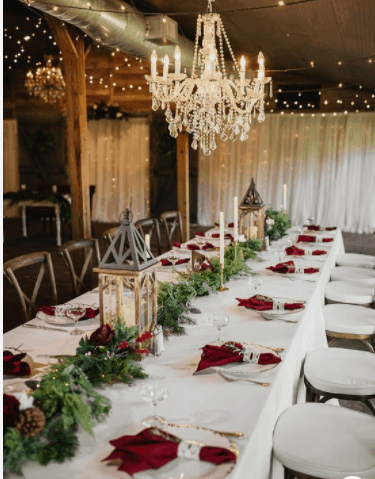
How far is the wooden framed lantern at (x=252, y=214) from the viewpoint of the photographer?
14.3 ft

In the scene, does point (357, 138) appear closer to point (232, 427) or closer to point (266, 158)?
point (266, 158)

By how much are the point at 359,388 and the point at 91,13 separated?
3.40m

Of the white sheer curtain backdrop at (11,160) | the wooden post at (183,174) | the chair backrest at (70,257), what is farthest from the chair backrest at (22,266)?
the white sheer curtain backdrop at (11,160)

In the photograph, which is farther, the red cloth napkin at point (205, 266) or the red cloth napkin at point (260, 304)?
the red cloth napkin at point (205, 266)

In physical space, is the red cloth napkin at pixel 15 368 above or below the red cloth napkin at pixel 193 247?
below

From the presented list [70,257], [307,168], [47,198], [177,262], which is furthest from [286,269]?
[307,168]

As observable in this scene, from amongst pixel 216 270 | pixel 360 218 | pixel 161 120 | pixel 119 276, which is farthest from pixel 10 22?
pixel 119 276

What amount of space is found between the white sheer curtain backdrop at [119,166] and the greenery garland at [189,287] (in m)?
7.36

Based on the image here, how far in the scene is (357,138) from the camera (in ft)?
32.2

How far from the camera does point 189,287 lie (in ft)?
9.06

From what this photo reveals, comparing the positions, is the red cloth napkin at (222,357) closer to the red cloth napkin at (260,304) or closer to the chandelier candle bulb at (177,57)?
the red cloth napkin at (260,304)

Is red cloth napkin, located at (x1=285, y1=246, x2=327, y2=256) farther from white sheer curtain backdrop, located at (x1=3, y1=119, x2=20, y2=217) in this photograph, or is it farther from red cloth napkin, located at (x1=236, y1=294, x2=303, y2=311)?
white sheer curtain backdrop, located at (x1=3, y1=119, x2=20, y2=217)

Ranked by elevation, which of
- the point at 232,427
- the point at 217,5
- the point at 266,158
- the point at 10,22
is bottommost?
the point at 232,427

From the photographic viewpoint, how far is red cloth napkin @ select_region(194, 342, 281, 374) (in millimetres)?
1964
